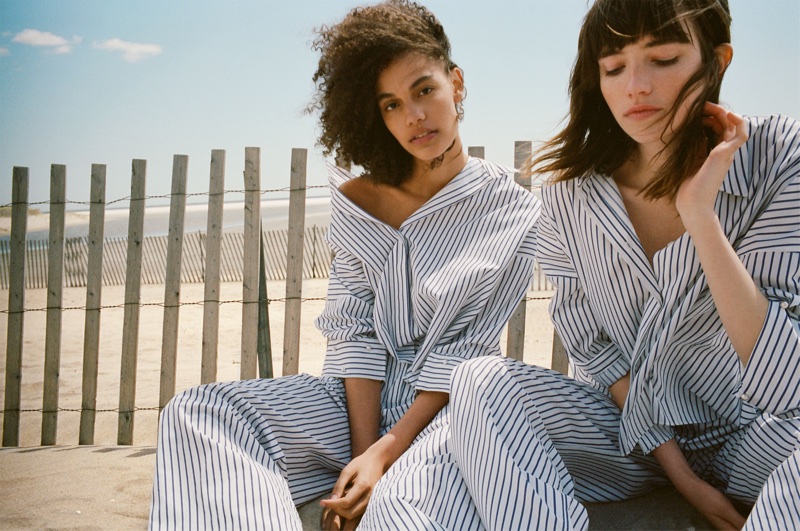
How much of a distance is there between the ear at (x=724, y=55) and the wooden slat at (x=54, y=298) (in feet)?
14.4

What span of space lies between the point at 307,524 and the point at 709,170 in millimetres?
1715

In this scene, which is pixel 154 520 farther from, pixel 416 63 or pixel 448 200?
pixel 416 63

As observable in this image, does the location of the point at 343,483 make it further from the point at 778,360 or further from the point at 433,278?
the point at 778,360

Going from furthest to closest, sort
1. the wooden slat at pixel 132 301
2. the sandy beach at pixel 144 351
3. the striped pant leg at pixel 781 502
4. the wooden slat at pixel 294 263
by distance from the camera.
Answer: the sandy beach at pixel 144 351, the wooden slat at pixel 132 301, the wooden slat at pixel 294 263, the striped pant leg at pixel 781 502

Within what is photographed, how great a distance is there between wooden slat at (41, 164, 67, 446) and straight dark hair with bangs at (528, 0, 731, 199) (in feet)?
12.7

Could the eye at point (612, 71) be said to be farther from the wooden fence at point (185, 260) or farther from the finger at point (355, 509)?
the wooden fence at point (185, 260)

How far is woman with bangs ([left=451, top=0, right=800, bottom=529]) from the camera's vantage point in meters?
2.06

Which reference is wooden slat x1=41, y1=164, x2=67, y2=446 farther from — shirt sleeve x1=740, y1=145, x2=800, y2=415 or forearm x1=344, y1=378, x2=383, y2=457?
shirt sleeve x1=740, y1=145, x2=800, y2=415

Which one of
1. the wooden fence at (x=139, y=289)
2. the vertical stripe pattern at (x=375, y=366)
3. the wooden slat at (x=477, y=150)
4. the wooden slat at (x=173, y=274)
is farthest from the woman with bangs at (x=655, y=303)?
the wooden slat at (x=173, y=274)

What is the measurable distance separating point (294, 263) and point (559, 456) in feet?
9.61

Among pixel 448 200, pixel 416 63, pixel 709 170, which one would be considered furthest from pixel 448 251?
pixel 709 170

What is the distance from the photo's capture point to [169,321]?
16.6 feet

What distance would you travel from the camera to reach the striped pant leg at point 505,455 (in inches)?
75.4

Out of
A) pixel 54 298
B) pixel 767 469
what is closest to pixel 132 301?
pixel 54 298
